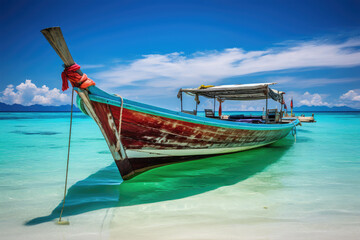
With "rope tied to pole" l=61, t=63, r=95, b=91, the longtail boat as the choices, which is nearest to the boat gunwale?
the longtail boat

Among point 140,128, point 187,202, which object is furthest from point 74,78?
point 187,202

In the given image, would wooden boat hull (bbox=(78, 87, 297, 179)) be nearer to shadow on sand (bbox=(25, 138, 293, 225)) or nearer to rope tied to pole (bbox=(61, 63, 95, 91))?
rope tied to pole (bbox=(61, 63, 95, 91))

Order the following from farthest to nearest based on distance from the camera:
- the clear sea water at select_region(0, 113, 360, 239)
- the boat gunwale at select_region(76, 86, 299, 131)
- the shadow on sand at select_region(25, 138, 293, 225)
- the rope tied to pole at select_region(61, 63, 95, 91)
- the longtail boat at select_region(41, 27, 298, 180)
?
the shadow on sand at select_region(25, 138, 293, 225)
the boat gunwale at select_region(76, 86, 299, 131)
the longtail boat at select_region(41, 27, 298, 180)
the rope tied to pole at select_region(61, 63, 95, 91)
the clear sea water at select_region(0, 113, 360, 239)

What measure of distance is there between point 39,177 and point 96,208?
268 centimetres

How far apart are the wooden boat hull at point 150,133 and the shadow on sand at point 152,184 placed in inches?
13.9

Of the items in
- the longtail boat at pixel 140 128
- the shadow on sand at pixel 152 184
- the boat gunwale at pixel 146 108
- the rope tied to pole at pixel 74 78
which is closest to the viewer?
the rope tied to pole at pixel 74 78

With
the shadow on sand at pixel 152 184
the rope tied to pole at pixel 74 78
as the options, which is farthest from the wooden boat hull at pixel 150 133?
the shadow on sand at pixel 152 184

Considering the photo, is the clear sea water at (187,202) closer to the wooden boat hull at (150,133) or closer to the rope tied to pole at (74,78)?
the wooden boat hull at (150,133)

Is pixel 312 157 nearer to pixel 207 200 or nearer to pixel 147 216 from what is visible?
pixel 207 200

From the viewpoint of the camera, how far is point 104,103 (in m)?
3.41

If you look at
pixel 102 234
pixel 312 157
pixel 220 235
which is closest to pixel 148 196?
pixel 102 234

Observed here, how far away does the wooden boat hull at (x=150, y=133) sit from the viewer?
3576mm

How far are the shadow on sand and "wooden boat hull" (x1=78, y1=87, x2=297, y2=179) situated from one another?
35 cm

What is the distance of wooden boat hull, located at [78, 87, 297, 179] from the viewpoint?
11.7 ft
